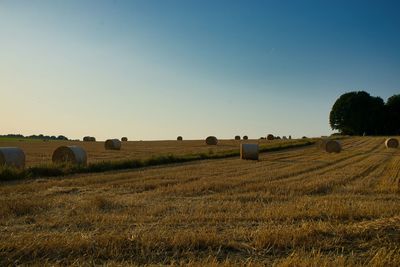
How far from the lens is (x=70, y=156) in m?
22.1

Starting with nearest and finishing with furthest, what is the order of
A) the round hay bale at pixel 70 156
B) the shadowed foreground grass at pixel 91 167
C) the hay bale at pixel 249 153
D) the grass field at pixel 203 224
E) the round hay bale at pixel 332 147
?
1. the grass field at pixel 203 224
2. the shadowed foreground grass at pixel 91 167
3. the round hay bale at pixel 70 156
4. the hay bale at pixel 249 153
5. the round hay bale at pixel 332 147

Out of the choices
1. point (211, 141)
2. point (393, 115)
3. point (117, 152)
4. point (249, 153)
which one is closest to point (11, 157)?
point (249, 153)

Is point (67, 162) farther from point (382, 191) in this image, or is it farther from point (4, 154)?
point (382, 191)

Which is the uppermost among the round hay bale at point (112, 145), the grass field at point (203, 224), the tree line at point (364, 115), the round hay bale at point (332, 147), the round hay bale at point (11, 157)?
the tree line at point (364, 115)

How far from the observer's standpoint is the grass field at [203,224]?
6.15m

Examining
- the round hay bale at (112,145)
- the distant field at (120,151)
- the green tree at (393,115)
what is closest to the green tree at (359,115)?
the green tree at (393,115)

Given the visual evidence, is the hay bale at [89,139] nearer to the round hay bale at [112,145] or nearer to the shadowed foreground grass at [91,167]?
the round hay bale at [112,145]

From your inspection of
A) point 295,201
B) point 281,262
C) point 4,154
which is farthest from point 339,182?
point 4,154

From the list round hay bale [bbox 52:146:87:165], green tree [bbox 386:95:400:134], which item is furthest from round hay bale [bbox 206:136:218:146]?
green tree [bbox 386:95:400:134]

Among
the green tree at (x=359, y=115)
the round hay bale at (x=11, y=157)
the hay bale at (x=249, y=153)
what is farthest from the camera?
the green tree at (x=359, y=115)

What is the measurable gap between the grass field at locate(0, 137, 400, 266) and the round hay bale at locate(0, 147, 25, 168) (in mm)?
5547

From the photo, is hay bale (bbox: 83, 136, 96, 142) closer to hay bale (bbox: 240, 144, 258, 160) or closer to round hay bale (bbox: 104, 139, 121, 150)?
round hay bale (bbox: 104, 139, 121, 150)

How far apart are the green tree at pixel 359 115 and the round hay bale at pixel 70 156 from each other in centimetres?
6920

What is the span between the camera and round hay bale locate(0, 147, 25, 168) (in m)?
19.3
